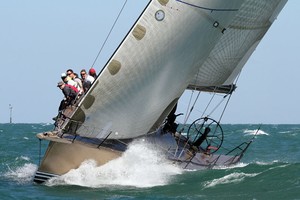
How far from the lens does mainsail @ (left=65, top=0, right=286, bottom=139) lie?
19.1 metres

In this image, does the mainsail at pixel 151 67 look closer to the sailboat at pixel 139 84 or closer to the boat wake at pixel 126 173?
the sailboat at pixel 139 84

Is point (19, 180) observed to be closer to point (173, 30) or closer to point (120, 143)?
point (120, 143)

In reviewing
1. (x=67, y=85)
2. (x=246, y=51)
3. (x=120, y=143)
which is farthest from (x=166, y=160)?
(x=246, y=51)

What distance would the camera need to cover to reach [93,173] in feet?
63.9

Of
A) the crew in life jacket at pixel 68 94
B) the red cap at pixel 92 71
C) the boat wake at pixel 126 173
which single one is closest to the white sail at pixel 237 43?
the red cap at pixel 92 71

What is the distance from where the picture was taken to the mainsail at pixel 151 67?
62.6 ft

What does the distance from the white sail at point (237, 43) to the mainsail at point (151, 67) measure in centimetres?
228

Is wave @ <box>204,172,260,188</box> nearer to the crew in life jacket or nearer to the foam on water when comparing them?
the crew in life jacket

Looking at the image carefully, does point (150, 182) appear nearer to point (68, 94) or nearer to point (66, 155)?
point (66, 155)

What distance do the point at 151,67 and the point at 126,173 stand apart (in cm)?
241

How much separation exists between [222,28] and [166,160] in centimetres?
337

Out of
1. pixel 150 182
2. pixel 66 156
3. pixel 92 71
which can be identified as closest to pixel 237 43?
pixel 92 71

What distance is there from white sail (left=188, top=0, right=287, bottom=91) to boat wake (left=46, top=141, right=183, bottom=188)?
366 centimetres

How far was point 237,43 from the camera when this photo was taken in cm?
2464
